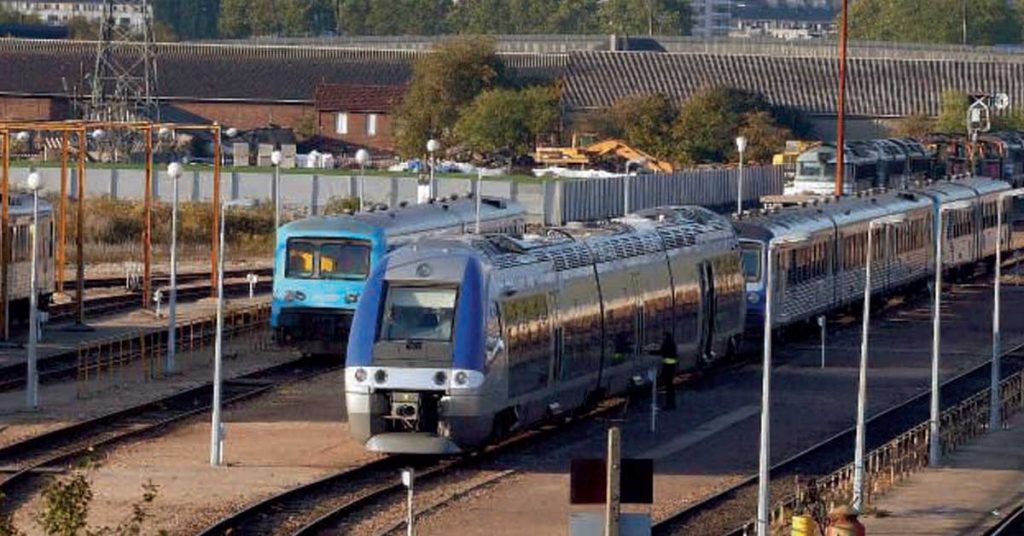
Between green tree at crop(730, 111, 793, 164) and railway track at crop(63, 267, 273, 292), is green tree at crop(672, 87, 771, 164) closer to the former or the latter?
green tree at crop(730, 111, 793, 164)

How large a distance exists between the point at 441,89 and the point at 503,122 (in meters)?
5.98

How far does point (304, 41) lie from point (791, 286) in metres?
94.3

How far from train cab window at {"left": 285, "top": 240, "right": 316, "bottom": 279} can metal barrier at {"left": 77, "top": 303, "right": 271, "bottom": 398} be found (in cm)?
265

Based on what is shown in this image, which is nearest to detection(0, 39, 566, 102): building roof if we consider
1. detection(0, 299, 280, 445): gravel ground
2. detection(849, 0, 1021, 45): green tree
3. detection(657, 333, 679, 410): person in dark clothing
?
detection(0, 299, 280, 445): gravel ground

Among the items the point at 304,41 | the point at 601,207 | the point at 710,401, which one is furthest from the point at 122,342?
the point at 304,41

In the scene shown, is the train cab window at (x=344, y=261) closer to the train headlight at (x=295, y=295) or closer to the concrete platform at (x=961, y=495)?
the train headlight at (x=295, y=295)

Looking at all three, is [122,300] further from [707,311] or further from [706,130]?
[706,130]

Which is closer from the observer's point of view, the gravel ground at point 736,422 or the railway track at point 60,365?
the gravel ground at point 736,422

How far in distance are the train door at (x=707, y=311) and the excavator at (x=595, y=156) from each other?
48.5m

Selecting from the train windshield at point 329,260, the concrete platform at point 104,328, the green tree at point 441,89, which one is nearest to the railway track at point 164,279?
the concrete platform at point 104,328

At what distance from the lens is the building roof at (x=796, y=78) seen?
11362cm

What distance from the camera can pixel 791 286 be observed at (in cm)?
4888

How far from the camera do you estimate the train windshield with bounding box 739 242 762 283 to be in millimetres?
46875

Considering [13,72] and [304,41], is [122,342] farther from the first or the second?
[304,41]
